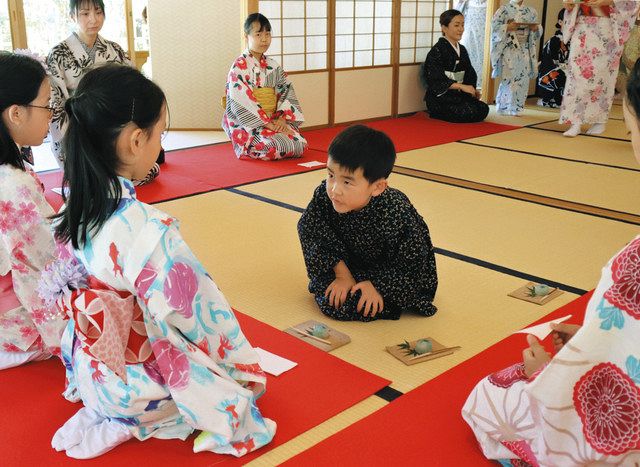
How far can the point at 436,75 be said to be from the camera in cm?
766

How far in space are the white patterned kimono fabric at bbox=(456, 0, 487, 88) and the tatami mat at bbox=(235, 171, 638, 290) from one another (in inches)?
196

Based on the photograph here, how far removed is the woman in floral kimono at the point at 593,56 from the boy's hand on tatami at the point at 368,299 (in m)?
4.74

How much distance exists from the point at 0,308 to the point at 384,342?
133cm

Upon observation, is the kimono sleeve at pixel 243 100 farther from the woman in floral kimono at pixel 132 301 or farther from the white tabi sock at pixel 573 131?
the woman in floral kimono at pixel 132 301

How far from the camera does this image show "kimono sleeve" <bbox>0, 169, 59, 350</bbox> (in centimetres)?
229

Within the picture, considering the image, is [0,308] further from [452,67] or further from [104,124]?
[452,67]

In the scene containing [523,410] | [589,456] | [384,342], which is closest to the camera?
[589,456]

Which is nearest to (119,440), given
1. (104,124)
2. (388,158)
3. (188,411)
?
(188,411)

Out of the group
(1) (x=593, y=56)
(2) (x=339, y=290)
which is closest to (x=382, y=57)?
(1) (x=593, y=56)

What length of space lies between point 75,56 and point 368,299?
3136mm

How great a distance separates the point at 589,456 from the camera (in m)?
1.53

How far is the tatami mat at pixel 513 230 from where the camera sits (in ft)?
11.0

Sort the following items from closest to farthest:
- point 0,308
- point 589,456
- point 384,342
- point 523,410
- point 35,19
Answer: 1. point 589,456
2. point 523,410
3. point 0,308
4. point 384,342
5. point 35,19

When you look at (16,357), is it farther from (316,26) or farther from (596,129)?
(596,129)
